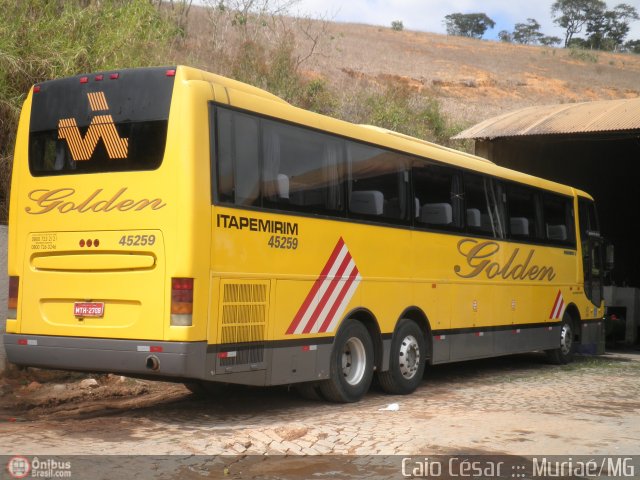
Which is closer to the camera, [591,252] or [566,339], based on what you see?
[566,339]

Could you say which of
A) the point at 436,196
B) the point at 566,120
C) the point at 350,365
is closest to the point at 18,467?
the point at 350,365

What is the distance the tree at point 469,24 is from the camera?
9331 centimetres

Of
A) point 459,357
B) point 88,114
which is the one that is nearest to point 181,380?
point 88,114

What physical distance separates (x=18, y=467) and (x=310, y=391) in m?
4.13

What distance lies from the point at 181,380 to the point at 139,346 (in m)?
0.66

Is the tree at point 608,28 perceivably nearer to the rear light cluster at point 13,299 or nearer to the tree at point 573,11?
the tree at point 573,11

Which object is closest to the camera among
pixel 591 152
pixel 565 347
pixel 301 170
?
pixel 301 170

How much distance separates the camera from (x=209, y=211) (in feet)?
26.3

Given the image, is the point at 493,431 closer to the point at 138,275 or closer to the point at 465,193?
the point at 138,275

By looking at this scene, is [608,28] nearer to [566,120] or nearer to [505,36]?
[505,36]

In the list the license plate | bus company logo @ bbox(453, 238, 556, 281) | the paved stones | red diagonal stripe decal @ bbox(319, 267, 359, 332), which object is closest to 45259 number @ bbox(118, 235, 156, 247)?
the license plate

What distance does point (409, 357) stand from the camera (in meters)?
11.1

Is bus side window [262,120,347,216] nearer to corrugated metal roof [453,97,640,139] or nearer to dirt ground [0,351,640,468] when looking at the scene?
dirt ground [0,351,640,468]

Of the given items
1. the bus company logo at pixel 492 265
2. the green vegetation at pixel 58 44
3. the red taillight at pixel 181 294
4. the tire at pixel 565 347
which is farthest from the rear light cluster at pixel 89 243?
the tire at pixel 565 347
